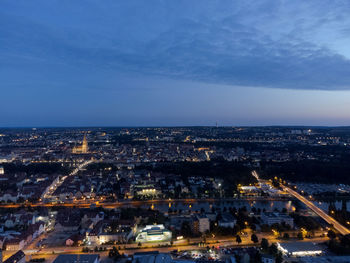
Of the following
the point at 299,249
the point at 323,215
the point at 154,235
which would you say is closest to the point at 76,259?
the point at 154,235

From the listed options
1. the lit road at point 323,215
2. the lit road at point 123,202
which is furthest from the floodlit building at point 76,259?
the lit road at point 323,215

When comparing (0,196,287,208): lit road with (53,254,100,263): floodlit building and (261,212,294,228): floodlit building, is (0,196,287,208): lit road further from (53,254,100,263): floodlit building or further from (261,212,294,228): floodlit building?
(53,254,100,263): floodlit building

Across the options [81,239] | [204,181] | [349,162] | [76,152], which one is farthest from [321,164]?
[76,152]

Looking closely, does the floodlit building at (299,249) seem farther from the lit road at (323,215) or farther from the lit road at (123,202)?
the lit road at (123,202)

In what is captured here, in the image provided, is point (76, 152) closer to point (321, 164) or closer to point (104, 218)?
point (104, 218)

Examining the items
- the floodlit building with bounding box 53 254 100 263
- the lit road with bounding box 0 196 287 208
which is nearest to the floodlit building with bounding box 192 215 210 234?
the floodlit building with bounding box 53 254 100 263

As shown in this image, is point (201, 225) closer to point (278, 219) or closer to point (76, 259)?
point (278, 219)

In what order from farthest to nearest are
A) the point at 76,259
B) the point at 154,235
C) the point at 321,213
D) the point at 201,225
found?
the point at 321,213, the point at 201,225, the point at 154,235, the point at 76,259
